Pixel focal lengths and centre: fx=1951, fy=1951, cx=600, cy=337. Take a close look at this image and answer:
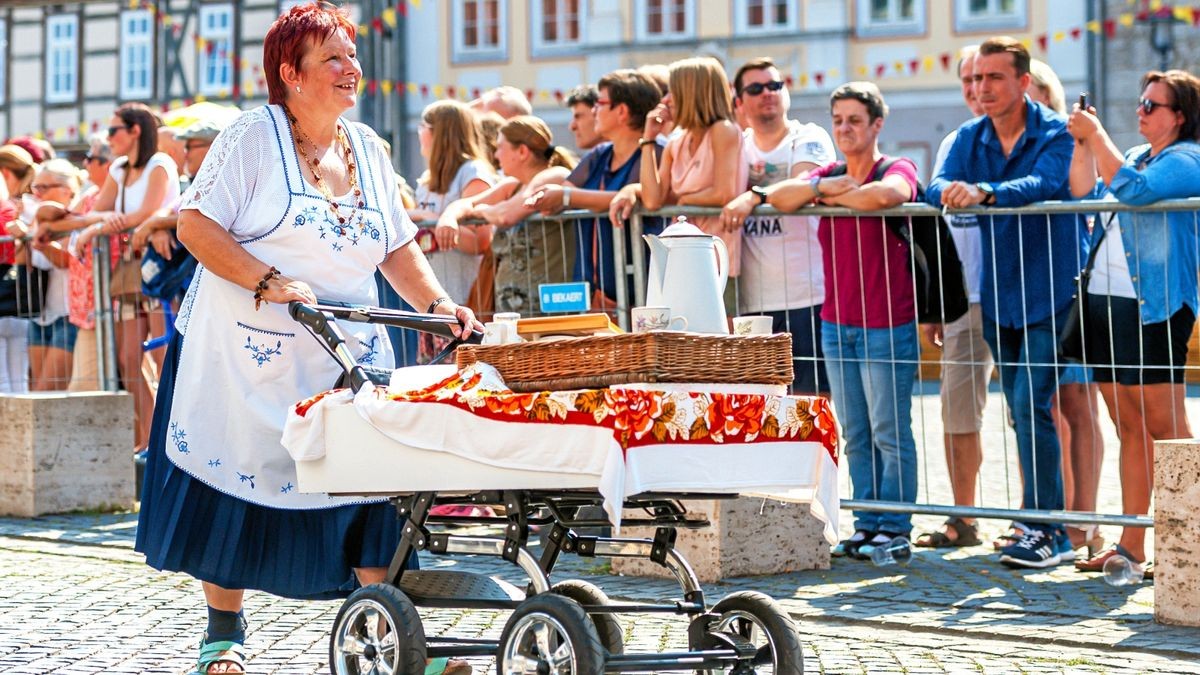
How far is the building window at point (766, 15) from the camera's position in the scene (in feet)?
131

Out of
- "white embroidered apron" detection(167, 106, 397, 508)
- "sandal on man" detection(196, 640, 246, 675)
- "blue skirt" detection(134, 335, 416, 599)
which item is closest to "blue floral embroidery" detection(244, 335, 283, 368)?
"white embroidered apron" detection(167, 106, 397, 508)

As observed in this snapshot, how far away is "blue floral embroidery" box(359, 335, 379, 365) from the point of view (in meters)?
5.33

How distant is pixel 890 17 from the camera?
39312 mm

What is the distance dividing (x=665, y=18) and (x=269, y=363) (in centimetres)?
3622

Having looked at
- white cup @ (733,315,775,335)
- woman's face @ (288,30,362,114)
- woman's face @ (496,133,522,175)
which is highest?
woman's face @ (496,133,522,175)

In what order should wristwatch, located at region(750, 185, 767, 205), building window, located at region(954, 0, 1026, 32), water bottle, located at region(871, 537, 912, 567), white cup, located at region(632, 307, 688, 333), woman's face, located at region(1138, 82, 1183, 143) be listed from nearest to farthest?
white cup, located at region(632, 307, 688, 333), woman's face, located at region(1138, 82, 1183, 143), water bottle, located at region(871, 537, 912, 567), wristwatch, located at region(750, 185, 767, 205), building window, located at region(954, 0, 1026, 32)

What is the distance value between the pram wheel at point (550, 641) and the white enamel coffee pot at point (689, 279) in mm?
752

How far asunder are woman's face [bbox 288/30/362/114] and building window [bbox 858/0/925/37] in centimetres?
3496

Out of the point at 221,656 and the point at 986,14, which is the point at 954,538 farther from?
the point at 986,14

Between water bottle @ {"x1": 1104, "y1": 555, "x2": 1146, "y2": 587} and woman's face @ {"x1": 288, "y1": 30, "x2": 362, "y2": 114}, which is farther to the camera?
water bottle @ {"x1": 1104, "y1": 555, "x2": 1146, "y2": 587}

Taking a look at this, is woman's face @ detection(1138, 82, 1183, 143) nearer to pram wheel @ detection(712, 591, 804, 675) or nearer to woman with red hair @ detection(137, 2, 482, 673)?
woman with red hair @ detection(137, 2, 482, 673)

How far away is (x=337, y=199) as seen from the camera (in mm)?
5305

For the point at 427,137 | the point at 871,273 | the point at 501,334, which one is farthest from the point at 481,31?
the point at 501,334

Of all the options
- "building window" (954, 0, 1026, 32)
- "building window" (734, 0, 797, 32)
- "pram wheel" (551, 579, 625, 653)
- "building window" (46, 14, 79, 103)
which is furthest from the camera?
"building window" (46, 14, 79, 103)
